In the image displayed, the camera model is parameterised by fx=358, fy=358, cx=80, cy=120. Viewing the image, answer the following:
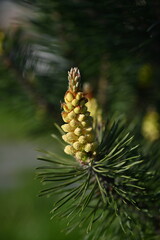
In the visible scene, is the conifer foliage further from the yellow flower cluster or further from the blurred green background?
the blurred green background

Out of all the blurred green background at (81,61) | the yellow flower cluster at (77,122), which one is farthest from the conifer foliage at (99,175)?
the blurred green background at (81,61)

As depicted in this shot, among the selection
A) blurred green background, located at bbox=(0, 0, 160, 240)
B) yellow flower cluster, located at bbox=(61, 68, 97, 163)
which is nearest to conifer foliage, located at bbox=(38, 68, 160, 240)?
yellow flower cluster, located at bbox=(61, 68, 97, 163)

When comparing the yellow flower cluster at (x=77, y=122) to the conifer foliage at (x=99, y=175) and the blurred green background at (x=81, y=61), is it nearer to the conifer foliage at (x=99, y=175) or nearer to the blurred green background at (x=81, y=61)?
the conifer foliage at (x=99, y=175)

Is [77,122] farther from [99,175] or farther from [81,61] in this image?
[81,61]

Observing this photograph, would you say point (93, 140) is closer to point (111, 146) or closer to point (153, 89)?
point (111, 146)

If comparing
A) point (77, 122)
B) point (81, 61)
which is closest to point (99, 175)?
point (77, 122)

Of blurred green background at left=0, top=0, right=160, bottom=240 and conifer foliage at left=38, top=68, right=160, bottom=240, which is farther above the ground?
blurred green background at left=0, top=0, right=160, bottom=240
